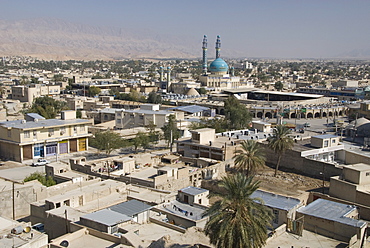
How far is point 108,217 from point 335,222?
804 centimetres

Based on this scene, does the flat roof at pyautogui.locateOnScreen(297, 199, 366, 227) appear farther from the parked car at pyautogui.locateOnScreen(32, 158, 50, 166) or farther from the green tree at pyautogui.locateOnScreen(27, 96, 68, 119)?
the green tree at pyautogui.locateOnScreen(27, 96, 68, 119)

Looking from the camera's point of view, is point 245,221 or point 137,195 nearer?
point 245,221

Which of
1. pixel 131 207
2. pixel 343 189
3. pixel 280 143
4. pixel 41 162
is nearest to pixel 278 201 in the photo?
pixel 343 189

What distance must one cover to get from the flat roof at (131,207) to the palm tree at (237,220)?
409cm

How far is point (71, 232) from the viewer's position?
48.9ft

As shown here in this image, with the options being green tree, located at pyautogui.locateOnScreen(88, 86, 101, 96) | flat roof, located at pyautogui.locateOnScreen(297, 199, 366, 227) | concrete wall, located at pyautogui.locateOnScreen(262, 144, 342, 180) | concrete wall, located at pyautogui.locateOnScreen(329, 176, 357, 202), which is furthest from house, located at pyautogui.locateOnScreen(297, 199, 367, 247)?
green tree, located at pyautogui.locateOnScreen(88, 86, 101, 96)

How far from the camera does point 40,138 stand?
101ft

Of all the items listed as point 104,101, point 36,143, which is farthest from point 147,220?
point 104,101

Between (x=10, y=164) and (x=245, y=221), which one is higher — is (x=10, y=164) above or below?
below

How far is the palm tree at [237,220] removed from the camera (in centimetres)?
1156

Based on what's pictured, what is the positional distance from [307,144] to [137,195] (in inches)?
543

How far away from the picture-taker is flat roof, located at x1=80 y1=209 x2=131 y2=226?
46.8ft

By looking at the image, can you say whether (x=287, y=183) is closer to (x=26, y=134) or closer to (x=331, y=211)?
(x=331, y=211)

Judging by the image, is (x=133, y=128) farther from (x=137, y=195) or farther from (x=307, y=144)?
(x=137, y=195)
